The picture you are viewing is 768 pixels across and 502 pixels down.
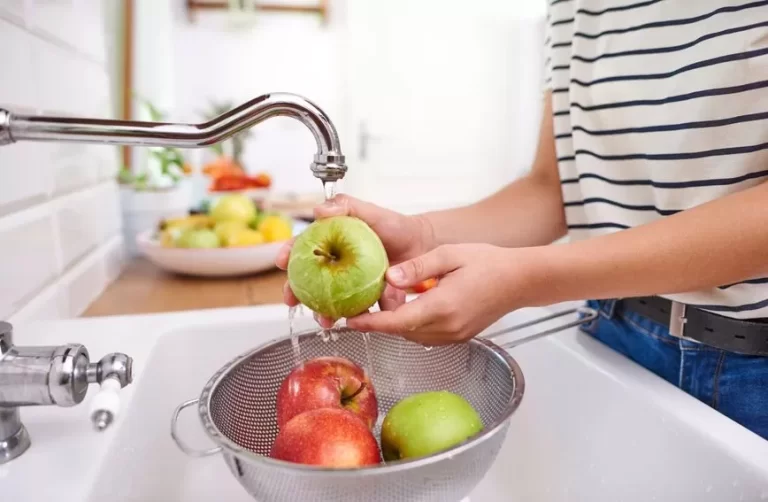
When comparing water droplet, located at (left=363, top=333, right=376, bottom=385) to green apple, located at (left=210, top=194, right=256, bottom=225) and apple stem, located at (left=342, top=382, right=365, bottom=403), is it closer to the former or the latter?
apple stem, located at (left=342, top=382, right=365, bottom=403)


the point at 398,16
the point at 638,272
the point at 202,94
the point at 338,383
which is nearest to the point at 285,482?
the point at 338,383

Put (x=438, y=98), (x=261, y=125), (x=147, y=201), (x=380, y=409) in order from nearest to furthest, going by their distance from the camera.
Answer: (x=380, y=409)
(x=147, y=201)
(x=261, y=125)
(x=438, y=98)

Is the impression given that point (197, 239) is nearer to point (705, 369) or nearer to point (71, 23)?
point (71, 23)

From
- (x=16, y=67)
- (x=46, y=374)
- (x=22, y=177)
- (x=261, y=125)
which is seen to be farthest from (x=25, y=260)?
(x=261, y=125)

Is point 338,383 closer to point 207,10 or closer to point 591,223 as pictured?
point 591,223

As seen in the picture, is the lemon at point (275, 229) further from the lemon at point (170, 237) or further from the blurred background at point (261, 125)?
the lemon at point (170, 237)

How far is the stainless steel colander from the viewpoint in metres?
0.39

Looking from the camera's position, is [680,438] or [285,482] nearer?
[285,482]

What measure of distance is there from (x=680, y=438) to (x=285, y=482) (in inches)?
13.1

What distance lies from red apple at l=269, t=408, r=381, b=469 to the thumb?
0.11 metres

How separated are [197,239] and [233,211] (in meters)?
0.15

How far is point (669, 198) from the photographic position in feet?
1.96

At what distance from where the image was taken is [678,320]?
0.59 meters

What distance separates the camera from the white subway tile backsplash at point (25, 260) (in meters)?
0.62
